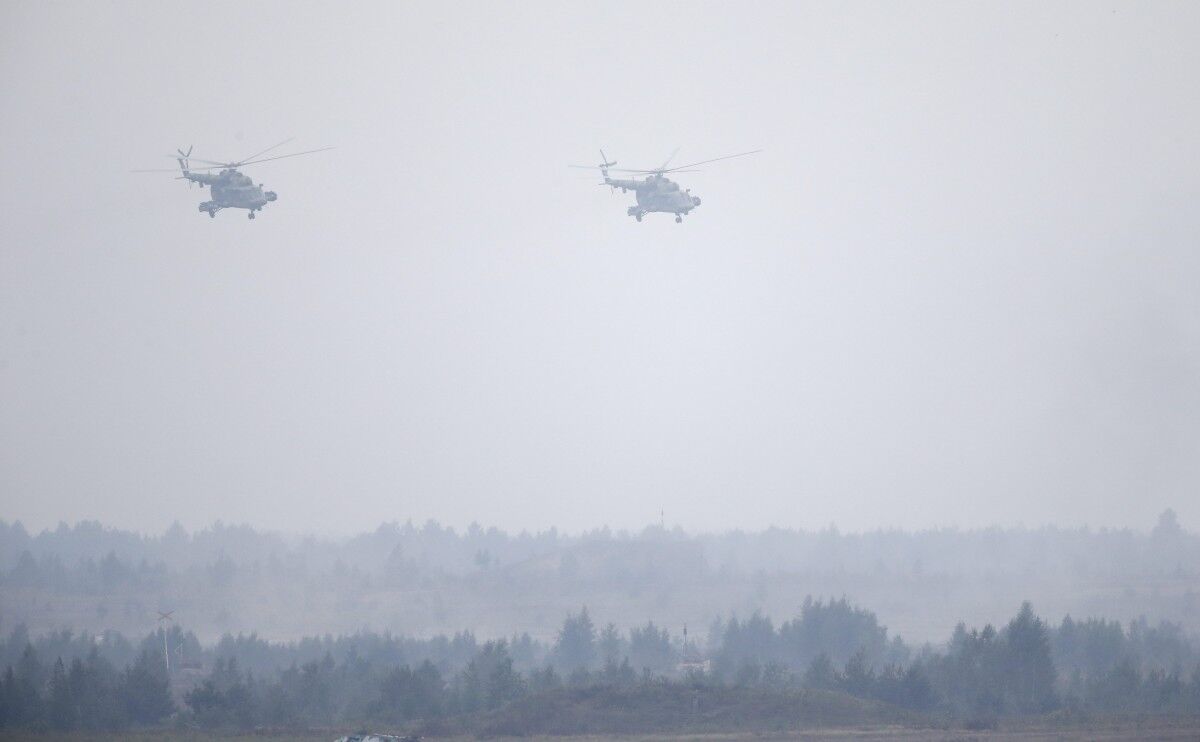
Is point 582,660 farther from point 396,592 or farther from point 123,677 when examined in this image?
point 396,592

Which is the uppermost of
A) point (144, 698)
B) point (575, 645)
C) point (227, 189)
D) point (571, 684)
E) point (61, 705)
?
point (227, 189)

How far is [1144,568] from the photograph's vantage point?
611 ft

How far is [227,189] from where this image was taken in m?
87.9

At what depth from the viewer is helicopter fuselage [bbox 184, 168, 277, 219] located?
87750 mm

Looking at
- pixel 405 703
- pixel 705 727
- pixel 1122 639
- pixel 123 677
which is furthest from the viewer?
pixel 1122 639

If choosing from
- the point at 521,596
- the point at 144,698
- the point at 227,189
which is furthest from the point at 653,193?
the point at 521,596

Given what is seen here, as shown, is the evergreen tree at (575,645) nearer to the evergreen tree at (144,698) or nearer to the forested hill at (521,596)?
the forested hill at (521,596)

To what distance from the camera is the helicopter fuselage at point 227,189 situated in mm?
87750

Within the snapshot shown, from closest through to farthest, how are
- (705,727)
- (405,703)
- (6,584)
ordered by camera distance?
(705,727) < (405,703) < (6,584)


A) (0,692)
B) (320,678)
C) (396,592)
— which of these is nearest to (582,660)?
(320,678)

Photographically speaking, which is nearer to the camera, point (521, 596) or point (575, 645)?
point (575, 645)

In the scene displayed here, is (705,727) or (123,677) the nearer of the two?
(705,727)

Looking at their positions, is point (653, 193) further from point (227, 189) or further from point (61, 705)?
point (61, 705)

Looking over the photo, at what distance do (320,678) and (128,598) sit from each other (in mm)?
84441
